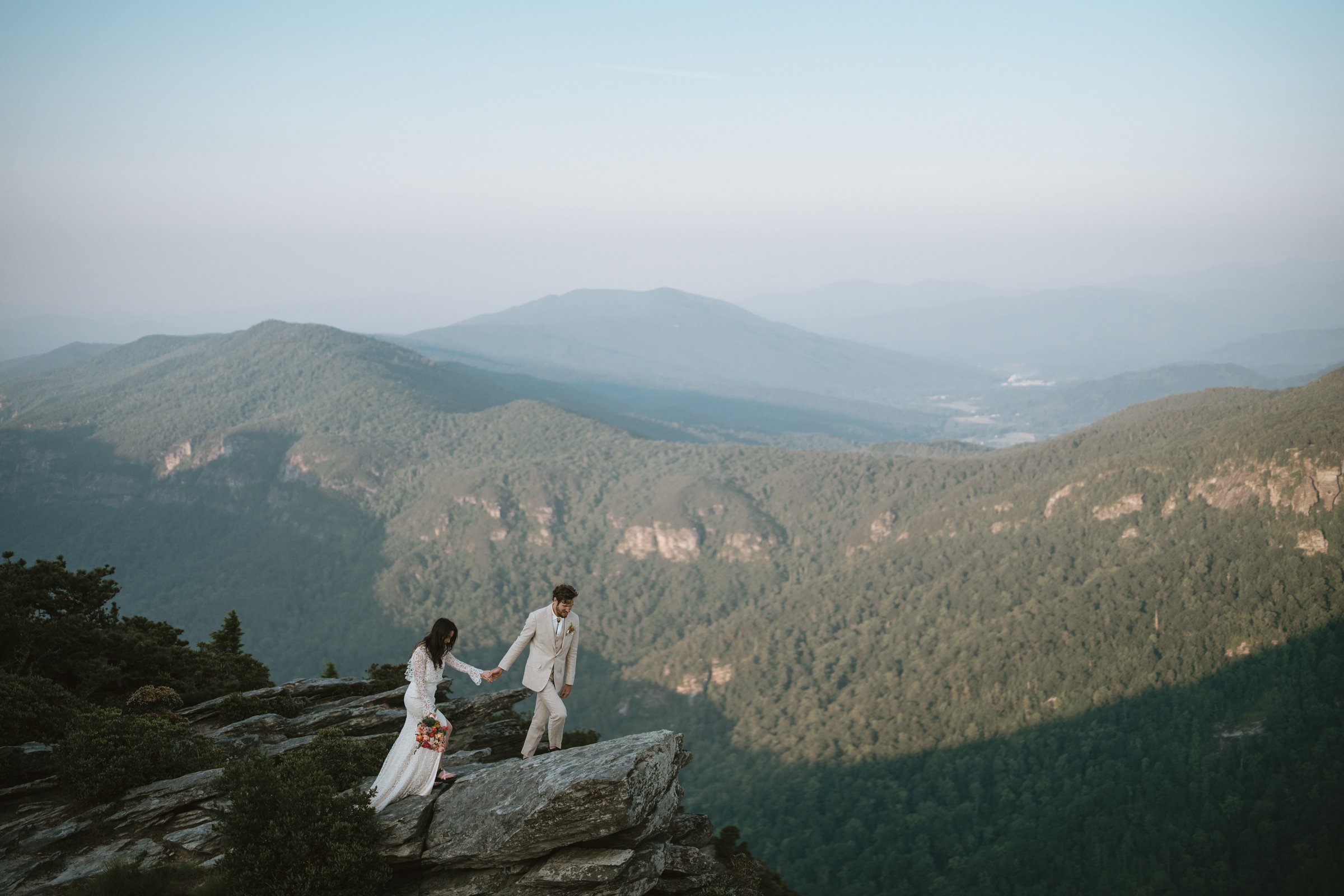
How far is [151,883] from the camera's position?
15.1 m

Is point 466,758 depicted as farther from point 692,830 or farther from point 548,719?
point 692,830

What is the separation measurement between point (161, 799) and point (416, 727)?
784 cm

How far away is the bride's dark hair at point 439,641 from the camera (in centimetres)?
1532

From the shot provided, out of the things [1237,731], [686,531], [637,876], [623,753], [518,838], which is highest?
[623,753]

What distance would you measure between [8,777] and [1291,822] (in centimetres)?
8043

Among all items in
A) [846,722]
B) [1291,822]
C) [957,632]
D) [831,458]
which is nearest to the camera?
[1291,822]

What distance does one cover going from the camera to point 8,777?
19.7 metres

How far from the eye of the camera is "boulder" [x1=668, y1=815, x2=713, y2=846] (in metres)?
18.5

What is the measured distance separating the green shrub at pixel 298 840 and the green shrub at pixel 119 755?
605 cm

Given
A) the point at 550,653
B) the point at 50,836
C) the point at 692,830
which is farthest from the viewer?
the point at 692,830

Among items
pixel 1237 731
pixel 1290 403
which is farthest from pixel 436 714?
pixel 1290 403

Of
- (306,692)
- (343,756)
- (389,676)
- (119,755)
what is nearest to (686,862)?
(343,756)

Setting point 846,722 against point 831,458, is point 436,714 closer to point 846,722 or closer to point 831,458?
point 846,722

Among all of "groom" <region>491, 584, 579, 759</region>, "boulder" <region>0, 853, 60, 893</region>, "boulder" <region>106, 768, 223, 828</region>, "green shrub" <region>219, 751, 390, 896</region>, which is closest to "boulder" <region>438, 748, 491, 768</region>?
"groom" <region>491, 584, 579, 759</region>
